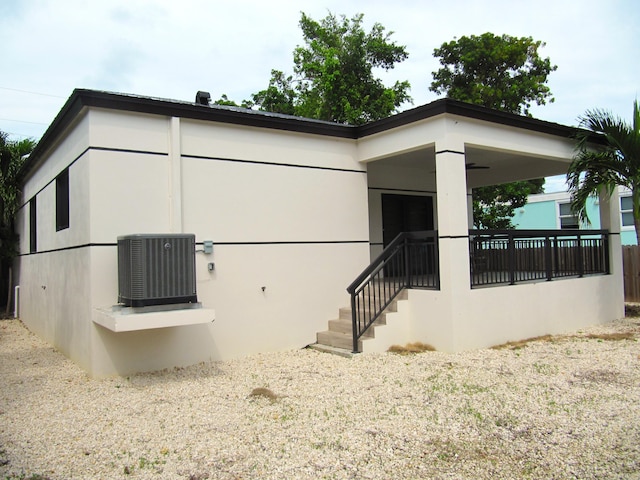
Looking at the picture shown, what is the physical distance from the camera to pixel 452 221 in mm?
6887

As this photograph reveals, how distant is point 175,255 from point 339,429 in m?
2.68

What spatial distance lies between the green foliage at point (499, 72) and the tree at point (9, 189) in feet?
48.9

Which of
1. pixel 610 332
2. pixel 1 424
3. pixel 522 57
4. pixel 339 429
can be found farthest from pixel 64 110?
pixel 522 57

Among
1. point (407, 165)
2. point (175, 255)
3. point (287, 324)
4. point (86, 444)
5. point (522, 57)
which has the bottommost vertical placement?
point (86, 444)

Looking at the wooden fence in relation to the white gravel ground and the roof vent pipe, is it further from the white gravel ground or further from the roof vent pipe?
the roof vent pipe

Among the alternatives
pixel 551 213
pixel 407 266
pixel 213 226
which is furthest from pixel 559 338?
pixel 551 213

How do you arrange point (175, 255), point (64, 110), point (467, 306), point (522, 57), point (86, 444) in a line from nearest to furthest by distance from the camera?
point (86, 444)
point (175, 255)
point (64, 110)
point (467, 306)
point (522, 57)

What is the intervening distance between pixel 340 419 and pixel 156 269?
8.45 feet

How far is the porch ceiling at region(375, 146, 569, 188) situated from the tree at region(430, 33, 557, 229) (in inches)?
301

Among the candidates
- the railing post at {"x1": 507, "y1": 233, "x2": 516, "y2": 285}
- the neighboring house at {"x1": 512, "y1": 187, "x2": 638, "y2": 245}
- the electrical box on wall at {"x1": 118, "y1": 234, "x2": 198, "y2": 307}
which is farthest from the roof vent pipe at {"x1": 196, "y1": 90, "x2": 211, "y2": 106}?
the neighboring house at {"x1": 512, "y1": 187, "x2": 638, "y2": 245}

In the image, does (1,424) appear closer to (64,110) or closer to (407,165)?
(64,110)

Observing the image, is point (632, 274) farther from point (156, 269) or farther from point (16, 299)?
point (16, 299)

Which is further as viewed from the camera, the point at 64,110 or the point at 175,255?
the point at 64,110

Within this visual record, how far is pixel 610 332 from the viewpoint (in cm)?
842
